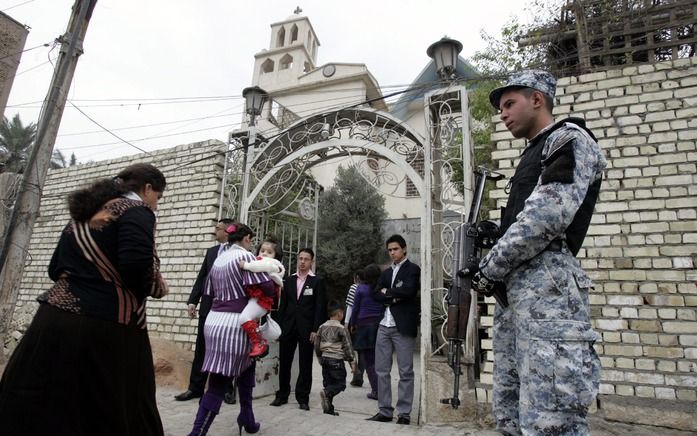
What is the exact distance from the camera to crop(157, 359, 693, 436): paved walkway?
3680 mm

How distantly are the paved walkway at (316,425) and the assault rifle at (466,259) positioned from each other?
1661mm

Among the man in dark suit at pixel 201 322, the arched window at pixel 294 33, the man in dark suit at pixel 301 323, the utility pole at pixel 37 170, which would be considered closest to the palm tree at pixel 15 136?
the arched window at pixel 294 33

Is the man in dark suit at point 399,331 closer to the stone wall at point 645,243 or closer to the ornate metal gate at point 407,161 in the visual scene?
the ornate metal gate at point 407,161

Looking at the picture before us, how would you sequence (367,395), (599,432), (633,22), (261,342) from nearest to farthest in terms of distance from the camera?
Result: (261,342) < (599,432) < (633,22) < (367,395)

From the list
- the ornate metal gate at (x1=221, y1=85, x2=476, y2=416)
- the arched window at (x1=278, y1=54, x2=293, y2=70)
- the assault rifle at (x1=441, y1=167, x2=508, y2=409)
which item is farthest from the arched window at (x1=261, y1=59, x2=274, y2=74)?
the assault rifle at (x1=441, y1=167, x2=508, y2=409)

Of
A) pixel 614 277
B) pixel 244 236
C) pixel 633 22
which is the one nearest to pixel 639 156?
pixel 614 277

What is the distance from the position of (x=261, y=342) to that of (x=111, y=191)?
71.6 inches

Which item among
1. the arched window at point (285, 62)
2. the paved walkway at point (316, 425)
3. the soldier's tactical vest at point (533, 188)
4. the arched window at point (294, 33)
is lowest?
the paved walkway at point (316, 425)

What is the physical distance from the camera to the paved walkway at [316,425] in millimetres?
3680

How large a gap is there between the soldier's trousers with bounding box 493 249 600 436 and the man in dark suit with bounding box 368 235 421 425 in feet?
8.27

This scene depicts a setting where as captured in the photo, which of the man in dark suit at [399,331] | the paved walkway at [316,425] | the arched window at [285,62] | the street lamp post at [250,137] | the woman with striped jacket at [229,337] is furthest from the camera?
the arched window at [285,62]

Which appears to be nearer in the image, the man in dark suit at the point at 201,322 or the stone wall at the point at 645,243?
the stone wall at the point at 645,243

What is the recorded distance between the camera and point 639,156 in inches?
169

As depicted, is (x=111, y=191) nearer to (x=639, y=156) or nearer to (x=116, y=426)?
(x=116, y=426)
